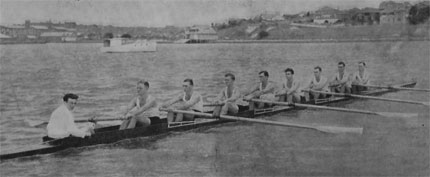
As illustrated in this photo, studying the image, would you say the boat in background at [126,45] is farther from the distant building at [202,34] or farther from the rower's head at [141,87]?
the rower's head at [141,87]

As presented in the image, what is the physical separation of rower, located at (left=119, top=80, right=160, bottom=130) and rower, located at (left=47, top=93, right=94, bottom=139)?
964mm

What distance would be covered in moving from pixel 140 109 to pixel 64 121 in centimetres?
148

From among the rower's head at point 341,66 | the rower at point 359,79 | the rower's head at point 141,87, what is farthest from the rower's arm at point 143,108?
the rower at point 359,79

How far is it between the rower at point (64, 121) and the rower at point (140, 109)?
3.16 ft

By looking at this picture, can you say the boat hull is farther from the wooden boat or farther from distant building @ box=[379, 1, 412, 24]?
the wooden boat

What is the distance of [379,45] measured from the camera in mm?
42562

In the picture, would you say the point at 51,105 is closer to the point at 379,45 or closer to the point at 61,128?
the point at 61,128

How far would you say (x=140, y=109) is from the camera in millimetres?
8070

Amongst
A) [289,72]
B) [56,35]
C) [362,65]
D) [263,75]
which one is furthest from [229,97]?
[56,35]

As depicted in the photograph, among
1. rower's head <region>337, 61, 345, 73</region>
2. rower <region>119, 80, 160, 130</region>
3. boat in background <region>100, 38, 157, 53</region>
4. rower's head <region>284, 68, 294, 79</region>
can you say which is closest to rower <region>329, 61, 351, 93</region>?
rower's head <region>337, 61, 345, 73</region>

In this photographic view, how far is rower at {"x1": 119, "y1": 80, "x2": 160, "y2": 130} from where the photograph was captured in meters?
8.06

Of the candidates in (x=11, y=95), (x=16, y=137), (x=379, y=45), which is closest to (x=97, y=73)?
(x=11, y=95)

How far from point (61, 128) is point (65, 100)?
0.51m

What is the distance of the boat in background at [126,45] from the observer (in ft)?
153
